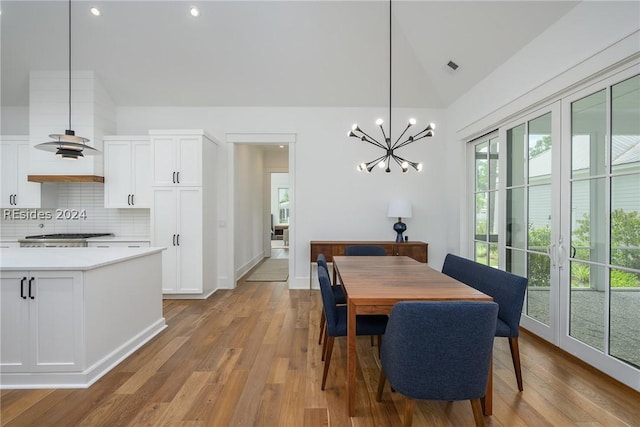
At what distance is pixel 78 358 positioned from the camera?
84.2 inches

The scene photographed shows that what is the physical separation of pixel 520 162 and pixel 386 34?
2.31m

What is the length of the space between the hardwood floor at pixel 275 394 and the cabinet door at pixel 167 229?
1411mm

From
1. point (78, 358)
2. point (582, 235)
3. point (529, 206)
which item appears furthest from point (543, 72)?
point (78, 358)

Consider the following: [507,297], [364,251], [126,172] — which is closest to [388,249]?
[364,251]

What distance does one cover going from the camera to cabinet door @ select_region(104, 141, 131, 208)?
4434 mm

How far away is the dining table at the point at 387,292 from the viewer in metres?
1.78

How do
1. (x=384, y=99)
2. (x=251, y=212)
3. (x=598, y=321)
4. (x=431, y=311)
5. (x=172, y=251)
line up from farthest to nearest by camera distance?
(x=251, y=212)
(x=384, y=99)
(x=172, y=251)
(x=598, y=321)
(x=431, y=311)

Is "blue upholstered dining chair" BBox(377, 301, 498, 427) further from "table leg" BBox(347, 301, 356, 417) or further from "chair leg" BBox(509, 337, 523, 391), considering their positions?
"chair leg" BBox(509, 337, 523, 391)

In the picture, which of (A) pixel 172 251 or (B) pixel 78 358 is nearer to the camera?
(B) pixel 78 358

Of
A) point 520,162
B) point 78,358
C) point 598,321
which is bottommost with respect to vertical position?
point 78,358

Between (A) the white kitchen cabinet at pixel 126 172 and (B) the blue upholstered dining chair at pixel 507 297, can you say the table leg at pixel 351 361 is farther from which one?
(A) the white kitchen cabinet at pixel 126 172

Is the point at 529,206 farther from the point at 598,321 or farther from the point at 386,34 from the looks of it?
the point at 386,34

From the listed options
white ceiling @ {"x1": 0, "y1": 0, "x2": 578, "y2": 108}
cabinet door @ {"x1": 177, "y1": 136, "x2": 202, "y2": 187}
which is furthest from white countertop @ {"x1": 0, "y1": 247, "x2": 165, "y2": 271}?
white ceiling @ {"x1": 0, "y1": 0, "x2": 578, "y2": 108}

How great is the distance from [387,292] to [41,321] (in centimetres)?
245
